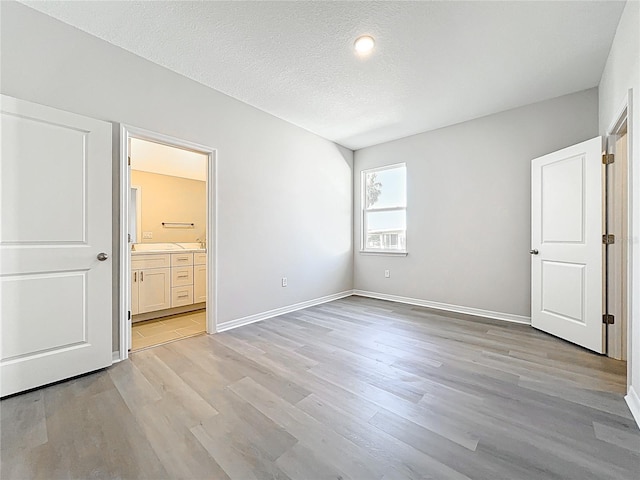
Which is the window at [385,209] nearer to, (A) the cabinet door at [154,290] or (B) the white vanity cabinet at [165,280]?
(B) the white vanity cabinet at [165,280]

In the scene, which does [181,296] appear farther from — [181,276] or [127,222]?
[127,222]

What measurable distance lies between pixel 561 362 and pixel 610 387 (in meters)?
0.40

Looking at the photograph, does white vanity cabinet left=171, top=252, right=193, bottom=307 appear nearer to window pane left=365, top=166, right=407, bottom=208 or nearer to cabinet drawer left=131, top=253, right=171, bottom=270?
cabinet drawer left=131, top=253, right=171, bottom=270

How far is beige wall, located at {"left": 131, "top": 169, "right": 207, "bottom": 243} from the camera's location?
467 centimetres

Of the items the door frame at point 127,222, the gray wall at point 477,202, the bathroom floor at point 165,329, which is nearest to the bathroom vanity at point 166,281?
the bathroom floor at point 165,329

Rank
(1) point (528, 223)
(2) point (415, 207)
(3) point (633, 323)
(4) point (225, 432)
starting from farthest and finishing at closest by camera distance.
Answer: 1. (2) point (415, 207)
2. (1) point (528, 223)
3. (3) point (633, 323)
4. (4) point (225, 432)

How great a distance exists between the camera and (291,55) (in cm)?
241

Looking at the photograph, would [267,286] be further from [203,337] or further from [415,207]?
[415,207]

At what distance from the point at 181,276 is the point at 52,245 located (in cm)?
205

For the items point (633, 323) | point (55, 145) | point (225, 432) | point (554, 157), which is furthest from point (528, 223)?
point (55, 145)

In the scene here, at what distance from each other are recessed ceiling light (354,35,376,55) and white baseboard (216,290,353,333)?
300 cm

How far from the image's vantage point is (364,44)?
225 cm

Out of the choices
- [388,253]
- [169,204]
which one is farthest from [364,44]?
[169,204]

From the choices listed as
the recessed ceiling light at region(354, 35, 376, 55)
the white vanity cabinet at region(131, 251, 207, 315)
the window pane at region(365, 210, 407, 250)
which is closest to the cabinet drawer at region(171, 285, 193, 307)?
the white vanity cabinet at region(131, 251, 207, 315)
